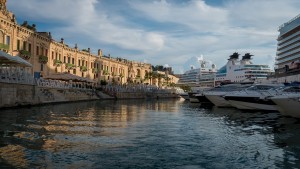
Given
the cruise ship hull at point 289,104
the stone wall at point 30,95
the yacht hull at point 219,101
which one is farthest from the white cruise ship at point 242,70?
the cruise ship hull at point 289,104

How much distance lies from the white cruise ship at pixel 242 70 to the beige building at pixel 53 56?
28.9m

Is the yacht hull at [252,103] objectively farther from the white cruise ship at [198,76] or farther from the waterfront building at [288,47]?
the white cruise ship at [198,76]

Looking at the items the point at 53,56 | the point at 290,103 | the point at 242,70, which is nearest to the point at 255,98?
the point at 290,103

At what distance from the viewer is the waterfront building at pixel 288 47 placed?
73438 millimetres

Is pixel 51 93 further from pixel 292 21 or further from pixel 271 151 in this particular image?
pixel 292 21

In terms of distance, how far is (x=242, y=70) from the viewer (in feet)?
326

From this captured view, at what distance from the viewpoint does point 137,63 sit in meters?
116

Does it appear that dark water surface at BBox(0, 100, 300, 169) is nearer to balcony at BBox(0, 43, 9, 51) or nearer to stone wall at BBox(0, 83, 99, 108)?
stone wall at BBox(0, 83, 99, 108)

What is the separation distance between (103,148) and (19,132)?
525 centimetres

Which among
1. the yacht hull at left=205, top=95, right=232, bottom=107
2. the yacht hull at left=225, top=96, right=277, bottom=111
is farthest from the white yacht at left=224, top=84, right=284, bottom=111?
the yacht hull at left=205, top=95, right=232, bottom=107

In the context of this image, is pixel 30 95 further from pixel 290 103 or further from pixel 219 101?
pixel 290 103

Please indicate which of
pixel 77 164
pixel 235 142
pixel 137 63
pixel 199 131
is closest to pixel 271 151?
pixel 235 142

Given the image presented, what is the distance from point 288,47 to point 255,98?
54013 mm

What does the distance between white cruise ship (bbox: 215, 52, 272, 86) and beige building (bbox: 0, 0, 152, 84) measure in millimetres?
28894
